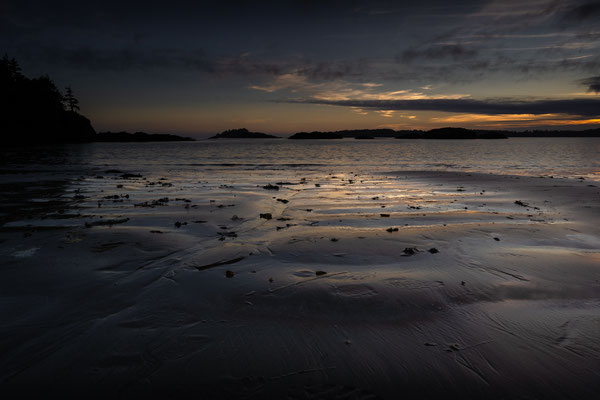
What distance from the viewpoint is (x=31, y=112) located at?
73500 millimetres

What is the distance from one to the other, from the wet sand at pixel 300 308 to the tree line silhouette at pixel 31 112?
7817 cm

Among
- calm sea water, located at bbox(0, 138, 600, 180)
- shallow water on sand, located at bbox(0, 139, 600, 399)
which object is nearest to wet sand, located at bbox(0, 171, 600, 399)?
shallow water on sand, located at bbox(0, 139, 600, 399)

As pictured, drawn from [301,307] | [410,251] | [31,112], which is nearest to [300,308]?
[301,307]

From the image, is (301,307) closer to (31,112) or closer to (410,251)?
(410,251)

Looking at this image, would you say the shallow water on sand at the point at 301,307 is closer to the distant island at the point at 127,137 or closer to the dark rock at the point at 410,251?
the dark rock at the point at 410,251

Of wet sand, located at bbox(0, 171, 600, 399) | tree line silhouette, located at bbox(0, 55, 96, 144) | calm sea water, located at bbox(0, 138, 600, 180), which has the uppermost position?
tree line silhouette, located at bbox(0, 55, 96, 144)

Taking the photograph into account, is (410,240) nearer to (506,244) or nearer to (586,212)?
(506,244)

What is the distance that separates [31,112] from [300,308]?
97.8 m

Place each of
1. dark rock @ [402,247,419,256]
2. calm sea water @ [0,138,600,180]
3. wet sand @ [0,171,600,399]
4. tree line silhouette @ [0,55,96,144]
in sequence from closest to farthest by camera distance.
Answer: wet sand @ [0,171,600,399] → dark rock @ [402,247,419,256] → calm sea water @ [0,138,600,180] → tree line silhouette @ [0,55,96,144]

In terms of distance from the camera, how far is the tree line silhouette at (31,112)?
67188mm

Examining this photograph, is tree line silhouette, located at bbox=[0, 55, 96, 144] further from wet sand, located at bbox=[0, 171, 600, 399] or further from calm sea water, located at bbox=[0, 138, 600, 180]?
wet sand, located at bbox=[0, 171, 600, 399]

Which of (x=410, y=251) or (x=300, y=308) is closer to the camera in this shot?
(x=300, y=308)

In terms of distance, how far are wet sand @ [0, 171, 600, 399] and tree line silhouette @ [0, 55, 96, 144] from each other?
78.2 metres

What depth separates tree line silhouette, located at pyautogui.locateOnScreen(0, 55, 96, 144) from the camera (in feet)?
220
